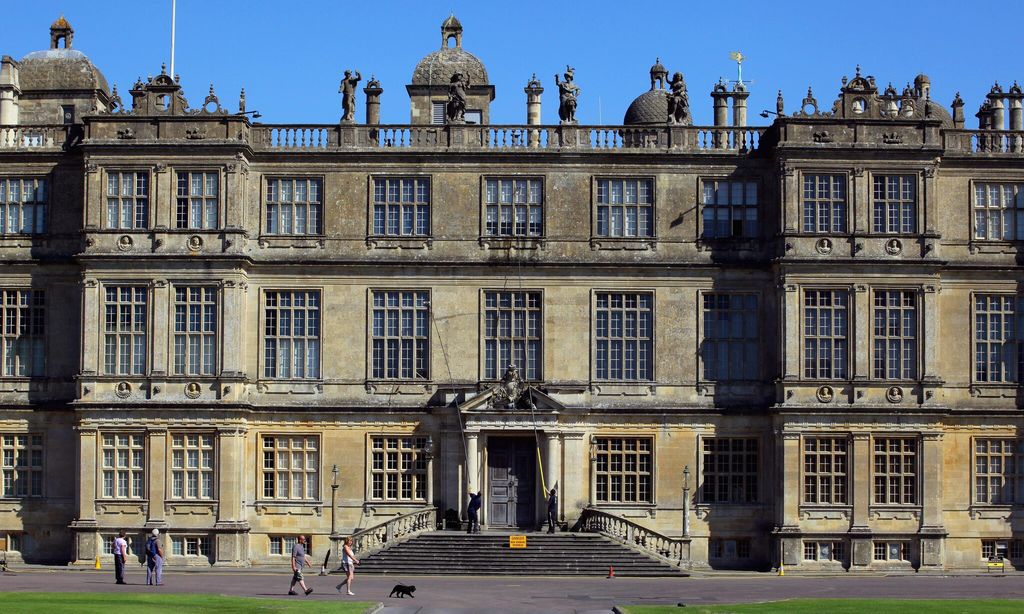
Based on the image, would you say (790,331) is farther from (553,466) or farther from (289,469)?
(289,469)

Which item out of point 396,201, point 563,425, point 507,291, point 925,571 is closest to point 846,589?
point 925,571

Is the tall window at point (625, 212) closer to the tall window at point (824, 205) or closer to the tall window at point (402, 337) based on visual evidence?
the tall window at point (824, 205)

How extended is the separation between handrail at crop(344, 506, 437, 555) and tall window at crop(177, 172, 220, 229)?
12322 mm

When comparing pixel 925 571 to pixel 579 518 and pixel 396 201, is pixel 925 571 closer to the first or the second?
pixel 579 518

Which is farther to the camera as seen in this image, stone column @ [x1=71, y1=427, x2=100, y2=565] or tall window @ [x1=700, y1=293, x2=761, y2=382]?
tall window @ [x1=700, y1=293, x2=761, y2=382]

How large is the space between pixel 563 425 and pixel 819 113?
14425 millimetres

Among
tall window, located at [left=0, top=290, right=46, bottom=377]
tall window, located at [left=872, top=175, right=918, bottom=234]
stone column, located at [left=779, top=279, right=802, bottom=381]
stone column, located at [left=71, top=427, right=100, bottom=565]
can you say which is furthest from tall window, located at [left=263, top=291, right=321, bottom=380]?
tall window, located at [left=872, top=175, right=918, bottom=234]

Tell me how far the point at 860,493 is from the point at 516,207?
626 inches

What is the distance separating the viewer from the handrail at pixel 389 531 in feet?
182

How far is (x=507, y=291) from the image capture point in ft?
198

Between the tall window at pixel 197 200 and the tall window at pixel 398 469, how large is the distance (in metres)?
9.90

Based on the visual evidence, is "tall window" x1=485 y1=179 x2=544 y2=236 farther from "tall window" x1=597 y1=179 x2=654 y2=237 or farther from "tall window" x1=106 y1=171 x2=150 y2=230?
"tall window" x1=106 y1=171 x2=150 y2=230

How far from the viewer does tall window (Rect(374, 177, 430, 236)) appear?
60656 millimetres

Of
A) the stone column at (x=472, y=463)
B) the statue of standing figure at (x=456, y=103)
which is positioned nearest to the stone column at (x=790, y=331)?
the stone column at (x=472, y=463)
